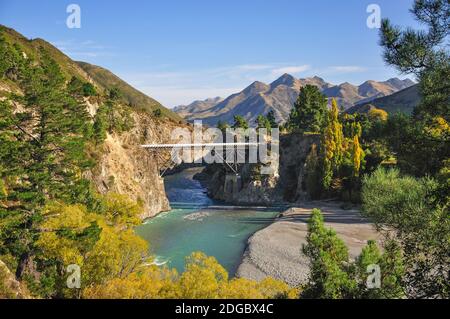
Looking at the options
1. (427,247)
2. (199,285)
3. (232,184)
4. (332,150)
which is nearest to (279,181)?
(232,184)

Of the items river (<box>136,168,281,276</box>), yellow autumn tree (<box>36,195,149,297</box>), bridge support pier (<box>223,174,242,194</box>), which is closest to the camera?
yellow autumn tree (<box>36,195,149,297</box>)

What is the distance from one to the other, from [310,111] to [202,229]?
151ft

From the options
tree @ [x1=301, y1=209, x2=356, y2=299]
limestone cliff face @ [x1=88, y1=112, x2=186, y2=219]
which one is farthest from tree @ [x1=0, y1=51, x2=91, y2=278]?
limestone cliff face @ [x1=88, y1=112, x2=186, y2=219]

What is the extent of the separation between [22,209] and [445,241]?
23330mm

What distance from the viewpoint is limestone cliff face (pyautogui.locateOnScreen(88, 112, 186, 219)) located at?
54.3m

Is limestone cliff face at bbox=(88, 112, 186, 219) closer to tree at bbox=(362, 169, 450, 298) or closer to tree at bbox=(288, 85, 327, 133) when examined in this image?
tree at bbox=(288, 85, 327, 133)

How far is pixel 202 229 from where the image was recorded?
172 ft

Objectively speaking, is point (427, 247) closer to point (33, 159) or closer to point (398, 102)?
point (33, 159)

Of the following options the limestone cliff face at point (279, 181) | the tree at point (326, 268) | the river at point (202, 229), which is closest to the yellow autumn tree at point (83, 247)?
the tree at point (326, 268)

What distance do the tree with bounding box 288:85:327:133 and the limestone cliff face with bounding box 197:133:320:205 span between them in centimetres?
1020

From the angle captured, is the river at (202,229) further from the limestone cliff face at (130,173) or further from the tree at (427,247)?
the tree at (427,247)

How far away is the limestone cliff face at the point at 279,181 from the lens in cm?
7250

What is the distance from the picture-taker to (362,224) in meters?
48.3

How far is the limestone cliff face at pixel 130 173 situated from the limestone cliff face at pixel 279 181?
15.8m
